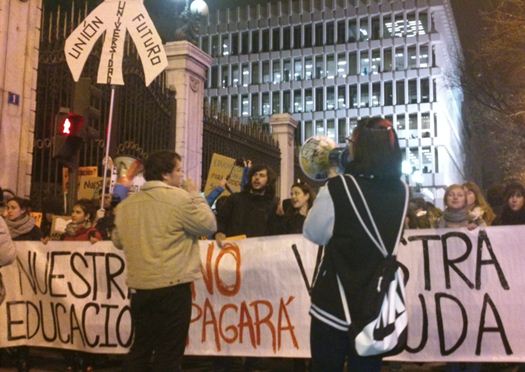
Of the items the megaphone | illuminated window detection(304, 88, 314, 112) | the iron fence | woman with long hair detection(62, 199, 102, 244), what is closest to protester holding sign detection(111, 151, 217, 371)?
woman with long hair detection(62, 199, 102, 244)

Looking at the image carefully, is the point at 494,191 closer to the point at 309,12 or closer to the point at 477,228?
the point at 477,228

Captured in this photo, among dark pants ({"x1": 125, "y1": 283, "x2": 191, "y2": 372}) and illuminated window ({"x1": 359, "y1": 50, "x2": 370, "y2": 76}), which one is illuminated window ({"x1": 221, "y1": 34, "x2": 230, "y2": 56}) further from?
dark pants ({"x1": 125, "y1": 283, "x2": 191, "y2": 372})

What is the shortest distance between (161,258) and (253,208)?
2.17 m

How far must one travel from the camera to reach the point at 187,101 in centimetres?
1273

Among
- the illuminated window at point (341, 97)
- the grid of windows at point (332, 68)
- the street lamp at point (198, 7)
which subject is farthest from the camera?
the illuminated window at point (341, 97)

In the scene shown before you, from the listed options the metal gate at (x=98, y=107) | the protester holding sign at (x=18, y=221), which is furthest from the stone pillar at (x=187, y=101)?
the protester holding sign at (x=18, y=221)

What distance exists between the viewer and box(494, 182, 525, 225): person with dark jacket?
606 centimetres

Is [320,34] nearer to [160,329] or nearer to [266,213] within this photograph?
[266,213]

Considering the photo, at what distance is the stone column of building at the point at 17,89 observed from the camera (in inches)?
378

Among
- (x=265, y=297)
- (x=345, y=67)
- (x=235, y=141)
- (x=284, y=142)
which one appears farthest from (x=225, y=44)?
(x=265, y=297)

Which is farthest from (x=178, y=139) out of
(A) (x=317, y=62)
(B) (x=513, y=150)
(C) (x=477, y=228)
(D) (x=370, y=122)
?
(A) (x=317, y=62)

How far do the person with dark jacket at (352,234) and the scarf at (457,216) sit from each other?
3069 millimetres

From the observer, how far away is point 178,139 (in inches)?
495

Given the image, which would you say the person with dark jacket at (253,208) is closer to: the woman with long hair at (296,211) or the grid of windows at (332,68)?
the woman with long hair at (296,211)
